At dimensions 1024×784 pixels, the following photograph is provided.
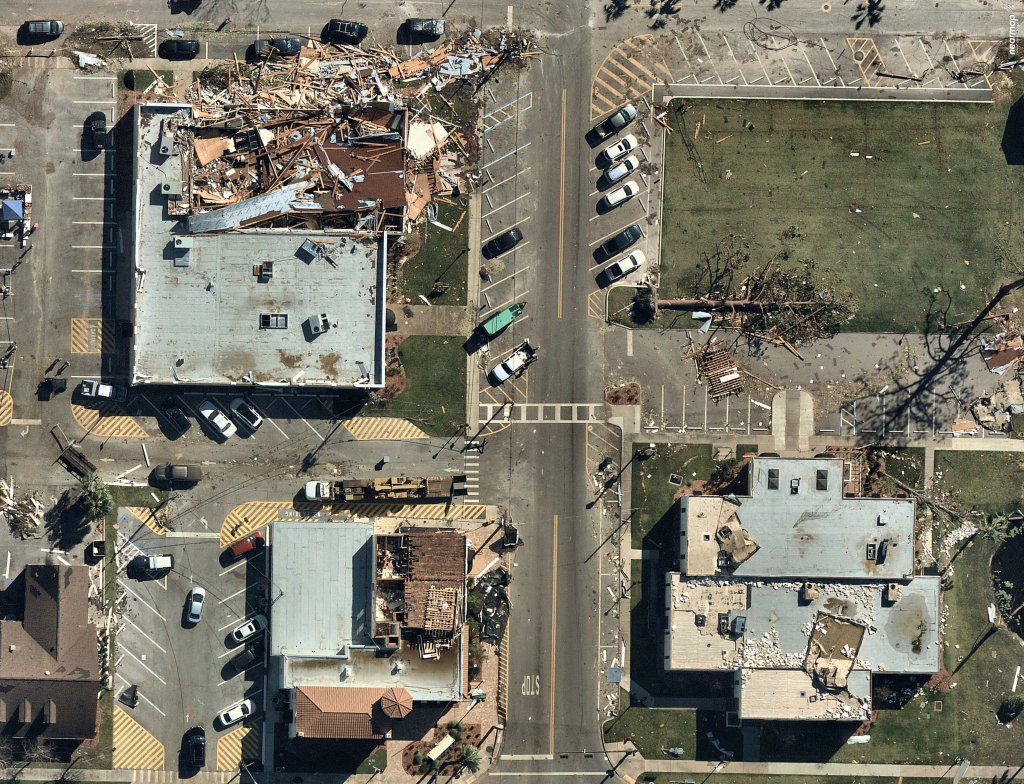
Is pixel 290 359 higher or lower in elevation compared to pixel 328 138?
lower

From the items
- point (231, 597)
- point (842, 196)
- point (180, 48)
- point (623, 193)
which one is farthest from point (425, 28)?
point (231, 597)

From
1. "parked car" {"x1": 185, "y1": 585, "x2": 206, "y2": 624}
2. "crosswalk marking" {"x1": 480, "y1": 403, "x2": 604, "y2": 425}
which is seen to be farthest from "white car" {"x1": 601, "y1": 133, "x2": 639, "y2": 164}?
"parked car" {"x1": 185, "y1": 585, "x2": 206, "y2": 624}

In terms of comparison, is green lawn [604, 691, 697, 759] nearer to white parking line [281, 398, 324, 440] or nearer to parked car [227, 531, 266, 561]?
parked car [227, 531, 266, 561]

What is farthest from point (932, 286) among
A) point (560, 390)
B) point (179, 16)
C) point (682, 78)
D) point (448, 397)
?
point (179, 16)

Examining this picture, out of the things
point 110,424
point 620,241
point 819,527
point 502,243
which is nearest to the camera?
point 819,527

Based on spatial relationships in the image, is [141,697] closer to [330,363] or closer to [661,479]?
[330,363]

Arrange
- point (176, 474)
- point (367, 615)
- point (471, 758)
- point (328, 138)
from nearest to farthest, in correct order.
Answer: point (367, 615) < point (471, 758) < point (328, 138) < point (176, 474)
